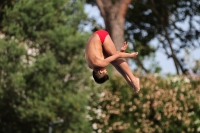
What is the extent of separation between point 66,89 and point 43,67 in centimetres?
149

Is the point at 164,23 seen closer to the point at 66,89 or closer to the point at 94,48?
the point at 66,89

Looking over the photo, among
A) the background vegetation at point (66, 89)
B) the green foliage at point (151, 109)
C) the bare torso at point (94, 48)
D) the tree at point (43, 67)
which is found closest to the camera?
the bare torso at point (94, 48)

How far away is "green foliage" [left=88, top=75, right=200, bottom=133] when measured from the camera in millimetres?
27516

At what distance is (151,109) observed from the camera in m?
27.8

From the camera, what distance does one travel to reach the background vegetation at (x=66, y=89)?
90.9 ft

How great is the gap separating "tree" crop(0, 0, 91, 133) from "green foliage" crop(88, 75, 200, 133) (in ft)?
3.87

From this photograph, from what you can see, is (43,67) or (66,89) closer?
(43,67)

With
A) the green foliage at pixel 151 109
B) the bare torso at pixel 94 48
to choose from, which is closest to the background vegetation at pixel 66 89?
the green foliage at pixel 151 109

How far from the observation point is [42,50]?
30328 millimetres

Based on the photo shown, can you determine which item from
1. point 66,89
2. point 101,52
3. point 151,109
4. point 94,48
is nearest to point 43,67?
point 66,89

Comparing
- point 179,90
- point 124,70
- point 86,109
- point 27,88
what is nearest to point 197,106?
point 179,90

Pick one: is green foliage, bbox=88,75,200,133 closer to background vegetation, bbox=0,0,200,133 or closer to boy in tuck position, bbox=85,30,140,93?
background vegetation, bbox=0,0,200,133

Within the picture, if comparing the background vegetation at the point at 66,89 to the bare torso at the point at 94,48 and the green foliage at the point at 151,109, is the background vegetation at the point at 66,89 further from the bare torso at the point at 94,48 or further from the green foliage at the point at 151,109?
the bare torso at the point at 94,48

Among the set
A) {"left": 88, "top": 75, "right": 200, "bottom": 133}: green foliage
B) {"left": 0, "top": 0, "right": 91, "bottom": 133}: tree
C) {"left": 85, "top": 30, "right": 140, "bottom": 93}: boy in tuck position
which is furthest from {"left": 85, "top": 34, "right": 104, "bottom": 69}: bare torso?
{"left": 0, "top": 0, "right": 91, "bottom": 133}: tree
